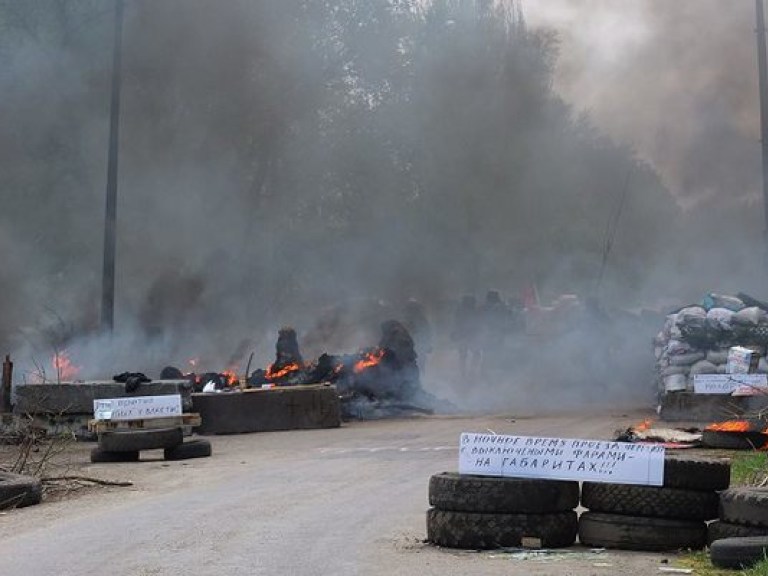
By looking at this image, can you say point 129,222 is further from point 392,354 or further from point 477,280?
point 392,354

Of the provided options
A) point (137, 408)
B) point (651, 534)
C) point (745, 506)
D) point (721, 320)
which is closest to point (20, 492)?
point (137, 408)

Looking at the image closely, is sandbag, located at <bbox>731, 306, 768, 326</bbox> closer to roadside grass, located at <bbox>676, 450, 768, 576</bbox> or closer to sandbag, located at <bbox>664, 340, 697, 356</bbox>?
sandbag, located at <bbox>664, 340, 697, 356</bbox>

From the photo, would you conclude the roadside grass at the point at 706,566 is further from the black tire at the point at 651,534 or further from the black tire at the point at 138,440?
the black tire at the point at 138,440

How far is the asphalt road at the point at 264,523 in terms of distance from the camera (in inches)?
312

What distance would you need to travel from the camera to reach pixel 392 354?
23.0 metres

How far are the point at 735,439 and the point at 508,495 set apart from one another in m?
6.47

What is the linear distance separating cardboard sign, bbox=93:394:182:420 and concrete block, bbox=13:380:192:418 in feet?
4.73

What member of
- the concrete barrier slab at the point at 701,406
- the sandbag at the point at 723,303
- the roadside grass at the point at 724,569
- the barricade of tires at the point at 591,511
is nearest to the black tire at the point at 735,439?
the roadside grass at the point at 724,569

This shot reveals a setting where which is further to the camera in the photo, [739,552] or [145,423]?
[145,423]

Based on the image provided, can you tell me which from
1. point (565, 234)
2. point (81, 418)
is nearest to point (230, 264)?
point (565, 234)

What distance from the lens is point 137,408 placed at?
56.1ft

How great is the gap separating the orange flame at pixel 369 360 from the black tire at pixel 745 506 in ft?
48.2

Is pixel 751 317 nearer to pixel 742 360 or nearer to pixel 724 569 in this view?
pixel 742 360

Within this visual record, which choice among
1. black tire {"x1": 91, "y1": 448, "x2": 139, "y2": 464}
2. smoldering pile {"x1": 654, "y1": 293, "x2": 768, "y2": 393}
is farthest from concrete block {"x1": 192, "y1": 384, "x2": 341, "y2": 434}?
smoldering pile {"x1": 654, "y1": 293, "x2": 768, "y2": 393}
